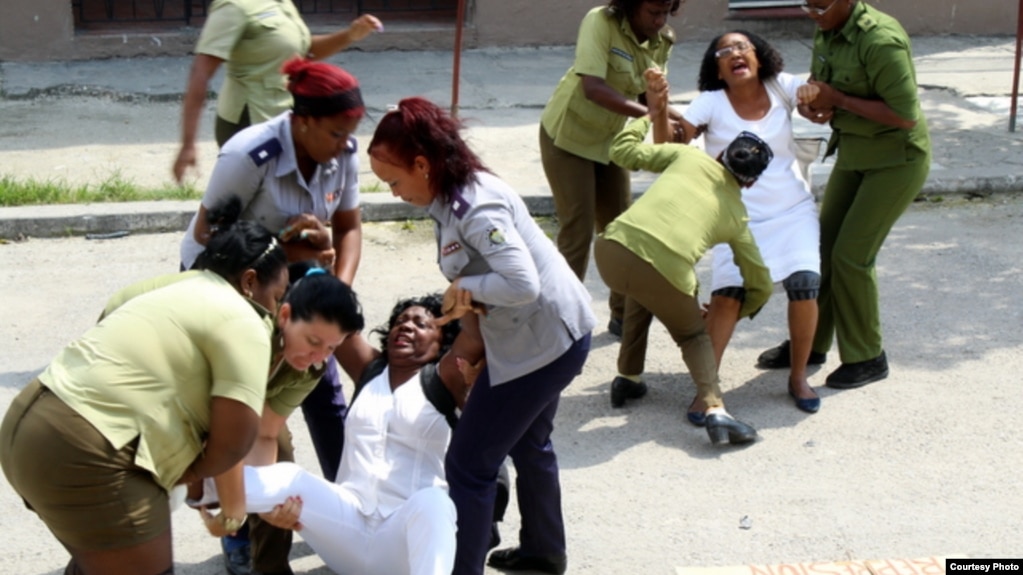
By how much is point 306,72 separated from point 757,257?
209 cm

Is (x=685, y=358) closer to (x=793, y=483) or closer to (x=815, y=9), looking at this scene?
(x=793, y=483)

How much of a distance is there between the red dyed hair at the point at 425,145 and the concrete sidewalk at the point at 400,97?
12.9 feet

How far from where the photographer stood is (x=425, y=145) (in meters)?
3.63

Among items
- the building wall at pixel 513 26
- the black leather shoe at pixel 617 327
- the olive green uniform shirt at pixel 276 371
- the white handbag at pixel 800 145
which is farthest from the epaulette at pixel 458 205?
the building wall at pixel 513 26

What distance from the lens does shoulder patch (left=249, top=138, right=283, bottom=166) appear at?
13.7 feet

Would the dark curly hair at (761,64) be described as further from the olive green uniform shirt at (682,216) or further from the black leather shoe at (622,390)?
the black leather shoe at (622,390)

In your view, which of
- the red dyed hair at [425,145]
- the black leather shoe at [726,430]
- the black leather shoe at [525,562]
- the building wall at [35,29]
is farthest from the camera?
the building wall at [35,29]

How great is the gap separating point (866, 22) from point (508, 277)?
250 cm

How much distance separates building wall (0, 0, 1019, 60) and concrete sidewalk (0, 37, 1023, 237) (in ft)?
0.37

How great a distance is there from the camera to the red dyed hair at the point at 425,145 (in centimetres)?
362

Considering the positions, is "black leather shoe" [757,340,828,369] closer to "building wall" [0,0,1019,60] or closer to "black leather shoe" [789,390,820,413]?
"black leather shoe" [789,390,820,413]

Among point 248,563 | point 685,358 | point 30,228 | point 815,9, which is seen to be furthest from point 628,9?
point 30,228

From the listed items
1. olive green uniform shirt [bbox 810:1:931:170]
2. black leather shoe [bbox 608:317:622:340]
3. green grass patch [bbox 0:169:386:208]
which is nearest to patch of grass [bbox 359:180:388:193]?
green grass patch [bbox 0:169:386:208]

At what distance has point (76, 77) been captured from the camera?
33.7ft
